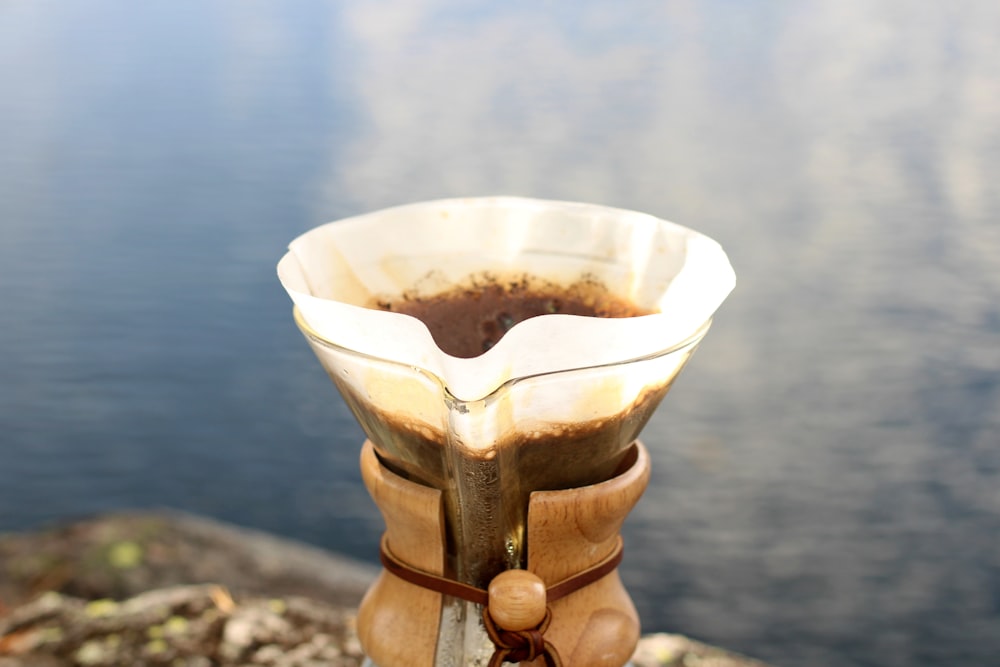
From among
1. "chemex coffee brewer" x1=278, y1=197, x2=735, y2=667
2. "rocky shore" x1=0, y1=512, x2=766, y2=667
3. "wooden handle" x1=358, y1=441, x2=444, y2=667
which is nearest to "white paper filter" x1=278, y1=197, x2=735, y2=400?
"chemex coffee brewer" x1=278, y1=197, x2=735, y2=667

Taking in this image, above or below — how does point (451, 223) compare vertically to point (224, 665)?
above

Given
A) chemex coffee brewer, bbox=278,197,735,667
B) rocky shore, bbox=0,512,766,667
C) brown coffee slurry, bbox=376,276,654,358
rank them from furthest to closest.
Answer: rocky shore, bbox=0,512,766,667
brown coffee slurry, bbox=376,276,654,358
chemex coffee brewer, bbox=278,197,735,667

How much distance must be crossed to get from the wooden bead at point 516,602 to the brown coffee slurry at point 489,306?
226 mm

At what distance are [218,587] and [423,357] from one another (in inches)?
31.4

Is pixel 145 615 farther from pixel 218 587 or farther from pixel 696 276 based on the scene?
pixel 696 276

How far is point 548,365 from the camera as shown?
0.66 meters

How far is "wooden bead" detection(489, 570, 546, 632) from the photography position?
71 cm

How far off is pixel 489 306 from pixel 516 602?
0.28m

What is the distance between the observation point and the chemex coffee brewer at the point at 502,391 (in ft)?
2.22

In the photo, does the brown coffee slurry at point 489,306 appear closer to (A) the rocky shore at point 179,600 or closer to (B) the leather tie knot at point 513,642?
(B) the leather tie knot at point 513,642

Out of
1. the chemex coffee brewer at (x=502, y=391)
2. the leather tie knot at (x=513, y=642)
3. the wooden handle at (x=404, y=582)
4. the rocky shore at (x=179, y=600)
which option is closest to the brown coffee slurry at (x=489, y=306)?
the chemex coffee brewer at (x=502, y=391)

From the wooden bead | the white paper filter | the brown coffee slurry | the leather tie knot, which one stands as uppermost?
the white paper filter

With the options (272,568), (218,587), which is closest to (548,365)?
(218,587)

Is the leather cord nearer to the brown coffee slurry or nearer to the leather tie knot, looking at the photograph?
the leather tie knot
